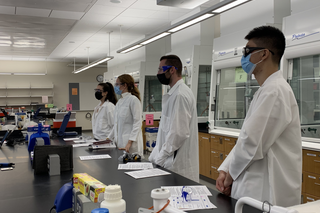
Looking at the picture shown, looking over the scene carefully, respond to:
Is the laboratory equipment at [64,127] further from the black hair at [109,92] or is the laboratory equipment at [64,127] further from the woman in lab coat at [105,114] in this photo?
the black hair at [109,92]

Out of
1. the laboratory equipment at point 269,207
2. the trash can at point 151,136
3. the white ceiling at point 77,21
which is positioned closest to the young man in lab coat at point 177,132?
the laboratory equipment at point 269,207

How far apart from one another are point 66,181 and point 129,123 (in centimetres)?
151

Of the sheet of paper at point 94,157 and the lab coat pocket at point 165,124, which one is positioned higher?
the lab coat pocket at point 165,124

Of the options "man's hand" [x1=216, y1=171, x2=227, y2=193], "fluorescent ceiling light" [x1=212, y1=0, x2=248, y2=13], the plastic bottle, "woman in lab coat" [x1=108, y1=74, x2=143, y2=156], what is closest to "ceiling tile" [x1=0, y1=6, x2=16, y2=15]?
"woman in lab coat" [x1=108, y1=74, x2=143, y2=156]

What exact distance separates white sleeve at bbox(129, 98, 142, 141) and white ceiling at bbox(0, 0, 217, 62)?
231 cm

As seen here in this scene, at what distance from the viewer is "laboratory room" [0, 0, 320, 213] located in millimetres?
1481

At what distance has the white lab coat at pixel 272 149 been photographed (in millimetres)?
1483

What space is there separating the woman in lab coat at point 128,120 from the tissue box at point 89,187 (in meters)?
1.87

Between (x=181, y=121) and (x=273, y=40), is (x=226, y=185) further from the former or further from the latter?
(x=273, y=40)

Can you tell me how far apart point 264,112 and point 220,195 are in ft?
1.66

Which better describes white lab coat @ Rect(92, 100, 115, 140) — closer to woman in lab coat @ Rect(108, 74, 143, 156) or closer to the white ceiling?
woman in lab coat @ Rect(108, 74, 143, 156)

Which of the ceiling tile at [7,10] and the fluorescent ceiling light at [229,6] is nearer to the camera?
the fluorescent ceiling light at [229,6]

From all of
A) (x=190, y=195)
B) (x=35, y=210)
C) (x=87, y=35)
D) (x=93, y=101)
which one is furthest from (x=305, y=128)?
(x=93, y=101)

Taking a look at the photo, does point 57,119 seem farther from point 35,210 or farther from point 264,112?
point 264,112
